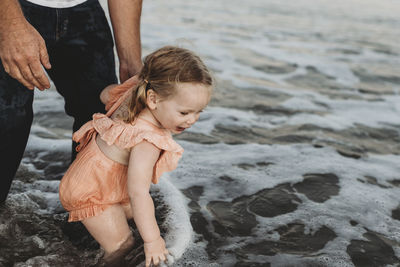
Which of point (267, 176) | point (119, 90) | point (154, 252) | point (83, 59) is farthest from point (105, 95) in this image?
point (267, 176)

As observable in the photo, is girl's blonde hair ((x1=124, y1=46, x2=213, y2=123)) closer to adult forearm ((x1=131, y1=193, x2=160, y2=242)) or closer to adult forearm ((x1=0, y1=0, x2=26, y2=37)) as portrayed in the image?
adult forearm ((x1=131, y1=193, x2=160, y2=242))

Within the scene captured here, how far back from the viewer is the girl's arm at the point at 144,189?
196cm

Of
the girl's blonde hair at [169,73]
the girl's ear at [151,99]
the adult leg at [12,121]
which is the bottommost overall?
the adult leg at [12,121]

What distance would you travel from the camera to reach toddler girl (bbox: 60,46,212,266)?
1949 millimetres

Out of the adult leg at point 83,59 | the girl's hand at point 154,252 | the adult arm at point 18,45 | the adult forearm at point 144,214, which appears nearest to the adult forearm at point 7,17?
the adult arm at point 18,45

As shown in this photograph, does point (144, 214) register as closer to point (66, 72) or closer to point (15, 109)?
point (15, 109)

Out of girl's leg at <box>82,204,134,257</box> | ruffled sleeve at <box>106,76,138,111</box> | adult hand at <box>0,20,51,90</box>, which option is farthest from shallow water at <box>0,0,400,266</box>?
adult hand at <box>0,20,51,90</box>

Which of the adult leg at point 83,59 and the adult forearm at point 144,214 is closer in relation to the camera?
the adult forearm at point 144,214

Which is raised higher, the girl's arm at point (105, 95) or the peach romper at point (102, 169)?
the girl's arm at point (105, 95)

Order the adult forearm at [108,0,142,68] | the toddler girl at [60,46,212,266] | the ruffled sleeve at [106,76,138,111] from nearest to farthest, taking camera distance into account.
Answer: the toddler girl at [60,46,212,266], the ruffled sleeve at [106,76,138,111], the adult forearm at [108,0,142,68]

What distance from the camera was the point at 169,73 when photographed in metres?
1.92

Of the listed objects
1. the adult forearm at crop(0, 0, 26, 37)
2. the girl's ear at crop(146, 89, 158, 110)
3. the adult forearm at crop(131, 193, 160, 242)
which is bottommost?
the adult forearm at crop(131, 193, 160, 242)

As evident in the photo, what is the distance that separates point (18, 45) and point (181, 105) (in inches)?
29.2

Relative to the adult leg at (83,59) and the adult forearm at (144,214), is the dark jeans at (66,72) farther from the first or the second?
the adult forearm at (144,214)
